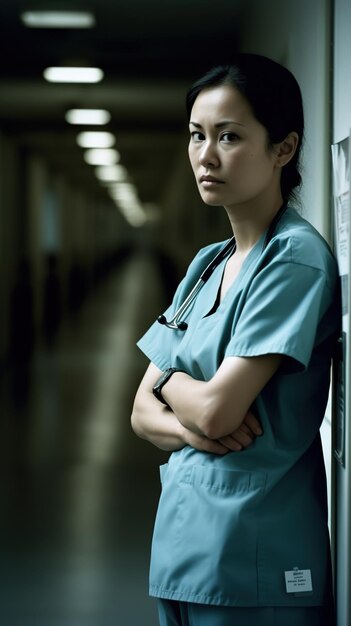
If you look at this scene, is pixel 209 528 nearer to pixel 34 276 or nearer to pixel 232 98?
pixel 232 98

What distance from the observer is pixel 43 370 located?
7.55 meters

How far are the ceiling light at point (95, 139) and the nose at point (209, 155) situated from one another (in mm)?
9172

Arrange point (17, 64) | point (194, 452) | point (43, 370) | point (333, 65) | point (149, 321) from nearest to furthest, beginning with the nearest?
1. point (194, 452)
2. point (333, 65)
3. point (17, 64)
4. point (43, 370)
5. point (149, 321)

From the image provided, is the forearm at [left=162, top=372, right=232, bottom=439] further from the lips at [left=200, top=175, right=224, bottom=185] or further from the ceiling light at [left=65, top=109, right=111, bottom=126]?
the ceiling light at [left=65, top=109, right=111, bottom=126]

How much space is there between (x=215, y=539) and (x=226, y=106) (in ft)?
2.08

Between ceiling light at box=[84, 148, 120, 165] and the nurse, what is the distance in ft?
36.4

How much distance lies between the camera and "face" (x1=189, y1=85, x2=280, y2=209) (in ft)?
4.36

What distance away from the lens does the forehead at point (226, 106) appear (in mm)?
1326

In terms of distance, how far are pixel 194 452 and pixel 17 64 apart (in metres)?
5.89

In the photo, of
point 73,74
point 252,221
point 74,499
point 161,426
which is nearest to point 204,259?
point 252,221

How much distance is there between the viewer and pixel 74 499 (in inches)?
154

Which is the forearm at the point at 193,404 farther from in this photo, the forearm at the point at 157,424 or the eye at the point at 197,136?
the eye at the point at 197,136

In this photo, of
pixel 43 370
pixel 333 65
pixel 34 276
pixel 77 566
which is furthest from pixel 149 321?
pixel 333 65

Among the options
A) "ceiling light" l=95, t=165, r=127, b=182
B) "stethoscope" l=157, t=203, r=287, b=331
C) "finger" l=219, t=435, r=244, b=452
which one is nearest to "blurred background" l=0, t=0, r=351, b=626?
"finger" l=219, t=435, r=244, b=452
